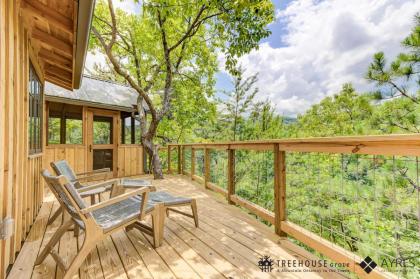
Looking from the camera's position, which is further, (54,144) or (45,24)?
(54,144)

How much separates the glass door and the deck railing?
241 cm

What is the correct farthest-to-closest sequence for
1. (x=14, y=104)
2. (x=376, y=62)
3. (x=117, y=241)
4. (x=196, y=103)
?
(x=196, y=103) < (x=376, y=62) < (x=117, y=241) < (x=14, y=104)

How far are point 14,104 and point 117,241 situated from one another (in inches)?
68.8

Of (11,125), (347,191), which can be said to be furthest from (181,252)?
(347,191)

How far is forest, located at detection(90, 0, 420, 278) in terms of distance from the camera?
2.73 metres

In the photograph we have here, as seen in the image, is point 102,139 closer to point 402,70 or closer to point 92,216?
point 92,216

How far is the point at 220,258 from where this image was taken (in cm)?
202

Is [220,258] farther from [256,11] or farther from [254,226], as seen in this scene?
[256,11]

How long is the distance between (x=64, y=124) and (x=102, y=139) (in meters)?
1.13

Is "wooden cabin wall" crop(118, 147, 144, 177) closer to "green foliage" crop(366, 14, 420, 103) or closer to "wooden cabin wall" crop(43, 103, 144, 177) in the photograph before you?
"wooden cabin wall" crop(43, 103, 144, 177)

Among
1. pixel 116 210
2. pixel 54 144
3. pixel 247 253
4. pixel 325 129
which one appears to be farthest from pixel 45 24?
pixel 325 129

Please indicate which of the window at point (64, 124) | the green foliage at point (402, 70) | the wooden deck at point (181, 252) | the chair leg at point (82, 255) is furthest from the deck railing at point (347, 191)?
the window at point (64, 124)

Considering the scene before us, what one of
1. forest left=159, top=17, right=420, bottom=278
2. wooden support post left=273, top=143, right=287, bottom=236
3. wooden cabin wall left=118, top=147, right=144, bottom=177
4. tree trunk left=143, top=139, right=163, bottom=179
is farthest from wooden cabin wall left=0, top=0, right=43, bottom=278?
wooden cabin wall left=118, top=147, right=144, bottom=177

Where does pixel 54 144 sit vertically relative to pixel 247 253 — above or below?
above
